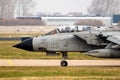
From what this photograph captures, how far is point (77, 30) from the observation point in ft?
102

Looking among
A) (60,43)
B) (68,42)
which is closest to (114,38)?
(68,42)

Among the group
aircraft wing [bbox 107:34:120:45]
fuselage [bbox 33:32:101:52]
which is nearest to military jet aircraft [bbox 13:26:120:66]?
fuselage [bbox 33:32:101:52]

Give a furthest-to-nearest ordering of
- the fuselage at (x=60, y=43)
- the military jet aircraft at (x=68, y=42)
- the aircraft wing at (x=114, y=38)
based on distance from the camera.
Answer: the fuselage at (x=60, y=43) → the military jet aircraft at (x=68, y=42) → the aircraft wing at (x=114, y=38)

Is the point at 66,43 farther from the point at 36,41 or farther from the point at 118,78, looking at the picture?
the point at 118,78

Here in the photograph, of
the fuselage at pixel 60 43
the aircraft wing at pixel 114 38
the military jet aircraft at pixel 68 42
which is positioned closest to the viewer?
the aircraft wing at pixel 114 38

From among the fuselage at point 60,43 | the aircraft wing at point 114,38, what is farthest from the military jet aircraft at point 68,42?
the aircraft wing at point 114,38

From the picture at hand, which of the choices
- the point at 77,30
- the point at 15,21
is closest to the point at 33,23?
the point at 15,21

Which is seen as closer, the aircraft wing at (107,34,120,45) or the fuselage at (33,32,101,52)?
the aircraft wing at (107,34,120,45)

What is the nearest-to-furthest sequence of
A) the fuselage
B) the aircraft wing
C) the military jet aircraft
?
the aircraft wing, the military jet aircraft, the fuselage

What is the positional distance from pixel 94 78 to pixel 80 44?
8273 millimetres

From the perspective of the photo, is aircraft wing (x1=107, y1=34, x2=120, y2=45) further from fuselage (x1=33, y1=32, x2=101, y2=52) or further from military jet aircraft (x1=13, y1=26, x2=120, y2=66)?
fuselage (x1=33, y1=32, x2=101, y2=52)

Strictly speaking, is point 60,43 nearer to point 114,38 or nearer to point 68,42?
point 68,42

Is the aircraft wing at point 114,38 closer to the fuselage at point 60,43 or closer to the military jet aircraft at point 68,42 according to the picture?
the military jet aircraft at point 68,42

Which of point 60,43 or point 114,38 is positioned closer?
point 114,38
